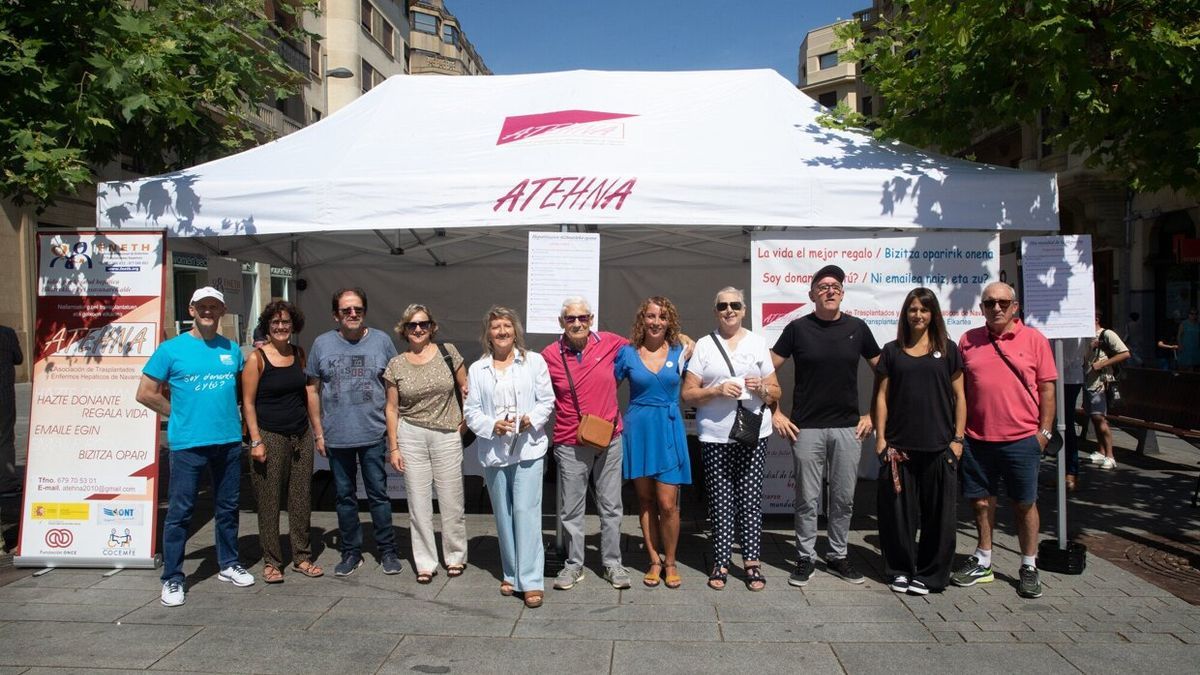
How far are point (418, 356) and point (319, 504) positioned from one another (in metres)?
2.55

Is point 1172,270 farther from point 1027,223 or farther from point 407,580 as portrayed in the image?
point 407,580

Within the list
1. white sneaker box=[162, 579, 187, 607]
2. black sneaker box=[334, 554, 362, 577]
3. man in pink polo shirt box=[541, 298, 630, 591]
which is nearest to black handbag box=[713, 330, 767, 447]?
man in pink polo shirt box=[541, 298, 630, 591]

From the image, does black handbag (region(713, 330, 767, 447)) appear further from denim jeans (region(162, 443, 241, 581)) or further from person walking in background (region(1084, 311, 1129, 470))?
person walking in background (region(1084, 311, 1129, 470))

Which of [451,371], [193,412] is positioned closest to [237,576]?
[193,412]

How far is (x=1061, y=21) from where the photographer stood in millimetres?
5207

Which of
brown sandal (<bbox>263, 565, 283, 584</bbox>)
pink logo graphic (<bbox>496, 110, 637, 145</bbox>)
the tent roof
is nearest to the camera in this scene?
brown sandal (<bbox>263, 565, 283, 584</bbox>)

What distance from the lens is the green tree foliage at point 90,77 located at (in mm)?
5180

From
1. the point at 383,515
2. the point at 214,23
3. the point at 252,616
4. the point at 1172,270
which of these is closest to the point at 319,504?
the point at 383,515

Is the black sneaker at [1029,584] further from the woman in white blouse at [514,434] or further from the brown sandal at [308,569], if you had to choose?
the brown sandal at [308,569]

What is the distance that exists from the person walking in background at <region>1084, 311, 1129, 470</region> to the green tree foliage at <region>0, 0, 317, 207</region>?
818cm

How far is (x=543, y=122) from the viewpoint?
22.4 ft

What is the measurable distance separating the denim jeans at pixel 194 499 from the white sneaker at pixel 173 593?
3 centimetres

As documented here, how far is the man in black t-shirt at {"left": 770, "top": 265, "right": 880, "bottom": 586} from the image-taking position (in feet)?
16.5

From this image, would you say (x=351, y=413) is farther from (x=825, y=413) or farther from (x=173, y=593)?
(x=825, y=413)
